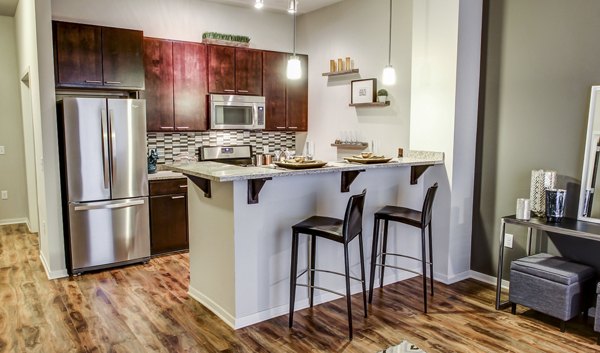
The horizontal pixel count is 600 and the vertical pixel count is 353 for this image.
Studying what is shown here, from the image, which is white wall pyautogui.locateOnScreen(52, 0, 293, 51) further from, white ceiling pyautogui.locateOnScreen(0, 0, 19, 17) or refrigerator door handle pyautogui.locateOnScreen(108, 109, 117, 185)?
refrigerator door handle pyautogui.locateOnScreen(108, 109, 117, 185)

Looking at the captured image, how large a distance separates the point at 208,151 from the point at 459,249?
3.14 m

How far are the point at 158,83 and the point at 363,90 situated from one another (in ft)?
7.46

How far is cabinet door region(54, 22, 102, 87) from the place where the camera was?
4.15 meters

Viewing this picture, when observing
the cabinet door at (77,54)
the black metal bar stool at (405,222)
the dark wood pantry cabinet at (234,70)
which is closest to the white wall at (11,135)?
the cabinet door at (77,54)

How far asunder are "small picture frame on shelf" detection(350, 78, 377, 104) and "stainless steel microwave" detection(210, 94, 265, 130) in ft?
3.79

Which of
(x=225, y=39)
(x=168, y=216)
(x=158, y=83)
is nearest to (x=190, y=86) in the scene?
(x=158, y=83)

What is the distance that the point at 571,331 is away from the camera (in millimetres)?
3141

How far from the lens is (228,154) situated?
5766mm

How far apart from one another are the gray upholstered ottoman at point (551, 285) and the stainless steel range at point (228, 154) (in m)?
3.57

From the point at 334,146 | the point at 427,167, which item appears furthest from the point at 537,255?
the point at 334,146

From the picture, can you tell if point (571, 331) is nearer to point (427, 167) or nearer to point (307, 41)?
point (427, 167)

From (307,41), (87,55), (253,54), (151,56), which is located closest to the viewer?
(87,55)

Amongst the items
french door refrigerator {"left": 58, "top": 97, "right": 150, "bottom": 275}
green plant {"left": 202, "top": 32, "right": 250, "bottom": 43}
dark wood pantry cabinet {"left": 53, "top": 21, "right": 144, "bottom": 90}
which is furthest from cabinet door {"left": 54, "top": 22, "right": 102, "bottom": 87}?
green plant {"left": 202, "top": 32, "right": 250, "bottom": 43}

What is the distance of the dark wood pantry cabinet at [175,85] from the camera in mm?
4875
